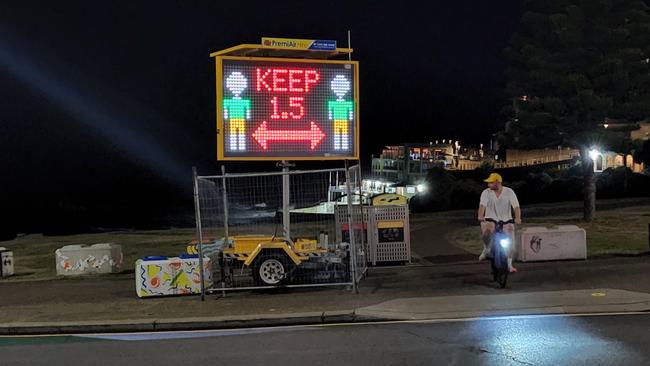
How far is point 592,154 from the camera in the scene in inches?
922

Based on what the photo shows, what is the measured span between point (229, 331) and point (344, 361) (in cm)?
229

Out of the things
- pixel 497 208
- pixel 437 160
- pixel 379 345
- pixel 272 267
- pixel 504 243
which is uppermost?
pixel 497 208

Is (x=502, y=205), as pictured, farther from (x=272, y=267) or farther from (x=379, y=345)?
(x=379, y=345)

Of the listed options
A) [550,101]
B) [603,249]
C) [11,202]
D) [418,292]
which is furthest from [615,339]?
[11,202]

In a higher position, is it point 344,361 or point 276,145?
point 276,145

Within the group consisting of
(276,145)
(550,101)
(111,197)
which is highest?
(550,101)

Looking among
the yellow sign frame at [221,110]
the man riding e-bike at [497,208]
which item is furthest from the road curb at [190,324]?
the yellow sign frame at [221,110]

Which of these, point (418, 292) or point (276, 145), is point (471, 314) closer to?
point (418, 292)

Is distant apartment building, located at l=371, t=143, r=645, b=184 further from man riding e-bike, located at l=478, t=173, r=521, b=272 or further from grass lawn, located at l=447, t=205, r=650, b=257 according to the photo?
man riding e-bike, located at l=478, t=173, r=521, b=272

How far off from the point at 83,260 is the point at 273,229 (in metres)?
4.66

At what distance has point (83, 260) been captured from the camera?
45.8 ft

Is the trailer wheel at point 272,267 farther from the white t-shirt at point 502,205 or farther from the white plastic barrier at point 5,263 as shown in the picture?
the white plastic barrier at point 5,263

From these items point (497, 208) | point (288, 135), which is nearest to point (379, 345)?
point (497, 208)

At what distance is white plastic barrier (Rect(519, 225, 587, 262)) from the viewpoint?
1273cm
